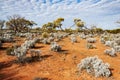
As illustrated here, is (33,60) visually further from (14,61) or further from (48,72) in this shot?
(48,72)

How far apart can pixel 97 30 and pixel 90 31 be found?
10.3ft

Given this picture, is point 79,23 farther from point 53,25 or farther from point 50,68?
point 50,68

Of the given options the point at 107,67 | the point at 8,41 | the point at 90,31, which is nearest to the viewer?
the point at 107,67

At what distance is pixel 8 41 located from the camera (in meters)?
26.6

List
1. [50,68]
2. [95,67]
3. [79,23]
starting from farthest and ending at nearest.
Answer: [79,23], [50,68], [95,67]

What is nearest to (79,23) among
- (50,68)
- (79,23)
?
(79,23)

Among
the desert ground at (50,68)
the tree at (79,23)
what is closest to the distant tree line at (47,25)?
the tree at (79,23)

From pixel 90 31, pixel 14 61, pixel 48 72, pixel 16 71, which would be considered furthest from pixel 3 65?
pixel 90 31

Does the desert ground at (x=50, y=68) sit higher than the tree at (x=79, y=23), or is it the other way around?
the tree at (x=79, y=23)

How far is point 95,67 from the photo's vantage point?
1352 centimetres

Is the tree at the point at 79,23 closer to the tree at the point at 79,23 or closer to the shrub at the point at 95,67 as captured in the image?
the tree at the point at 79,23

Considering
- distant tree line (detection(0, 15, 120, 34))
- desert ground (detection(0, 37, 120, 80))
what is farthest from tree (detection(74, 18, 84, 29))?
desert ground (detection(0, 37, 120, 80))

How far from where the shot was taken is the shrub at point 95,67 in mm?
13028

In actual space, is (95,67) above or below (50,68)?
above
